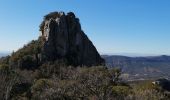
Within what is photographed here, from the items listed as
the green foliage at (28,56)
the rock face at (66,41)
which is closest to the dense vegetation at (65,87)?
the green foliage at (28,56)

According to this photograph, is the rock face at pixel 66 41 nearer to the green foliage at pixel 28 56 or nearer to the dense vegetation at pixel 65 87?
the green foliage at pixel 28 56

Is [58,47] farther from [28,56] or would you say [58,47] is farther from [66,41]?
[28,56]

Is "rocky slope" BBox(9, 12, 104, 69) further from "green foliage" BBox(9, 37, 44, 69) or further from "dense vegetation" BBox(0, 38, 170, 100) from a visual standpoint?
"dense vegetation" BBox(0, 38, 170, 100)

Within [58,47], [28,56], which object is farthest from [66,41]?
[28,56]

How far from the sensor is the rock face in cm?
10562

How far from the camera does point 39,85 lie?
71.4 meters

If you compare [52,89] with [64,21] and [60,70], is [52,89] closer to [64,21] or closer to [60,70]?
[60,70]

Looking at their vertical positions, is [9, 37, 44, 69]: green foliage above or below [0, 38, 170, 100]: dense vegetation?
above

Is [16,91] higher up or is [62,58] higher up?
[62,58]

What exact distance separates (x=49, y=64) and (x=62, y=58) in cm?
513

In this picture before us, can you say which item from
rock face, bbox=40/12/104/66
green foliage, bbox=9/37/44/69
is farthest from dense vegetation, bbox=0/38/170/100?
rock face, bbox=40/12/104/66

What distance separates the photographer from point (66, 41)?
353 ft

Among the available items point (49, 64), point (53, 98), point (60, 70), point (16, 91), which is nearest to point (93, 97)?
point (53, 98)

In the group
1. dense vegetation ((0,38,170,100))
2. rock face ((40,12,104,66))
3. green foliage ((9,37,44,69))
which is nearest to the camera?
dense vegetation ((0,38,170,100))
